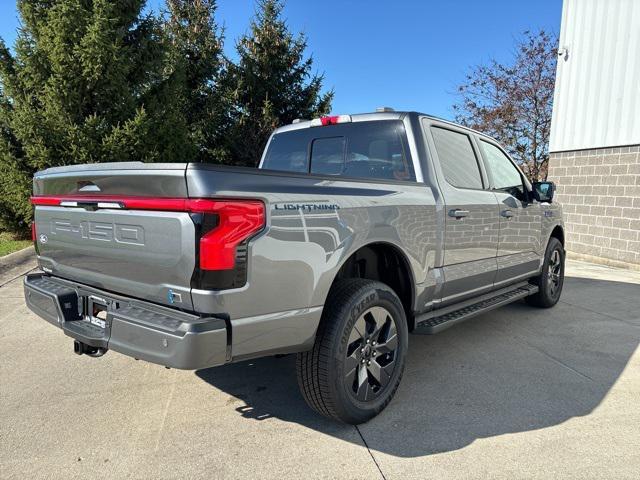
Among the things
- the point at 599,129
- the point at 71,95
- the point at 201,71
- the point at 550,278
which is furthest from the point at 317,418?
the point at 201,71

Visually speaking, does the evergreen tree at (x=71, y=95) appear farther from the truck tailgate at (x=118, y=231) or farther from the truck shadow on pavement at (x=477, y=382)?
the truck shadow on pavement at (x=477, y=382)

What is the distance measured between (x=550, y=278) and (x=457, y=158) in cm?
256

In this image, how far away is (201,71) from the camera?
43.5 feet

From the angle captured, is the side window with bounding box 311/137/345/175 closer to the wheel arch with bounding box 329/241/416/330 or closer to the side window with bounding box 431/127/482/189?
the side window with bounding box 431/127/482/189

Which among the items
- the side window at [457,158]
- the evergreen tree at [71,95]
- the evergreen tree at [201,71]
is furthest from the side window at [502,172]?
the evergreen tree at [201,71]

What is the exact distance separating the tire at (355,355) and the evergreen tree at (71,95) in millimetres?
7639

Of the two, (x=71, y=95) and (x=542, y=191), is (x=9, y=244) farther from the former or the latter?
(x=542, y=191)

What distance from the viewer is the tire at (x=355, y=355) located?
8.25 ft

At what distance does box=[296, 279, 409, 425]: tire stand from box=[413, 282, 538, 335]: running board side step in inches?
13.0

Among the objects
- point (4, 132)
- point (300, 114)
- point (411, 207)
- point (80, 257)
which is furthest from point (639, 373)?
point (300, 114)

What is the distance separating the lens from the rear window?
11.3 ft

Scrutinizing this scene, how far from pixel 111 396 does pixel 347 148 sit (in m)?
2.44

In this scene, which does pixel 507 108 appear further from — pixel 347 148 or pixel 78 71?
pixel 347 148

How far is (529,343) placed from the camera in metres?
4.28
